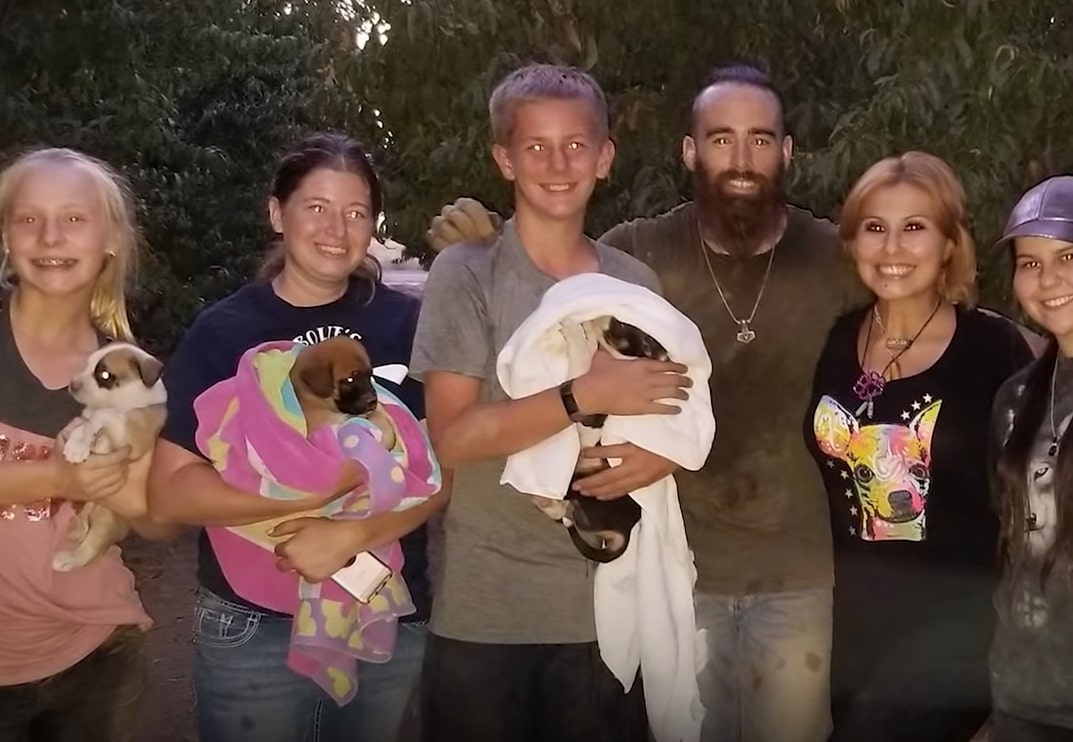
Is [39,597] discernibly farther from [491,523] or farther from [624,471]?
[624,471]

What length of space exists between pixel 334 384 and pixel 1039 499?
1539 millimetres

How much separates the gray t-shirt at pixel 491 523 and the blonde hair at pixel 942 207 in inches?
34.3

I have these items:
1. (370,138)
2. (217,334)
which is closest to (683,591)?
(217,334)

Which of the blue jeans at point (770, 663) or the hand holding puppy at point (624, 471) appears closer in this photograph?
the hand holding puppy at point (624, 471)

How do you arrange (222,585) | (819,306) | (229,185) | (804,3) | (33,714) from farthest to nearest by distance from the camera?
(229,185) → (804,3) → (819,306) → (222,585) → (33,714)

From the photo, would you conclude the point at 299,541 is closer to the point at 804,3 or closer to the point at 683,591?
the point at 683,591

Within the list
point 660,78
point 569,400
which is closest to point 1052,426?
point 569,400

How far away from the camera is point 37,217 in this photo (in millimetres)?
2359

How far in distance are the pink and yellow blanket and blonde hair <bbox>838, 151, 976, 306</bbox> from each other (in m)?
1.29

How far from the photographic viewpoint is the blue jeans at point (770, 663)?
9.11 feet

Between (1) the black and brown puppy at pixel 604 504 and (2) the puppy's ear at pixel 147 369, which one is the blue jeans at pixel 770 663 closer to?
(1) the black and brown puppy at pixel 604 504

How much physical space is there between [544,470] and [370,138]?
128 inches

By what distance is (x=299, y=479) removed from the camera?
7.60 ft

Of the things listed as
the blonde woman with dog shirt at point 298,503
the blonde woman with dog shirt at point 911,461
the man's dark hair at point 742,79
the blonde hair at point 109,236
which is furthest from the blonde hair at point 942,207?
the blonde hair at point 109,236
